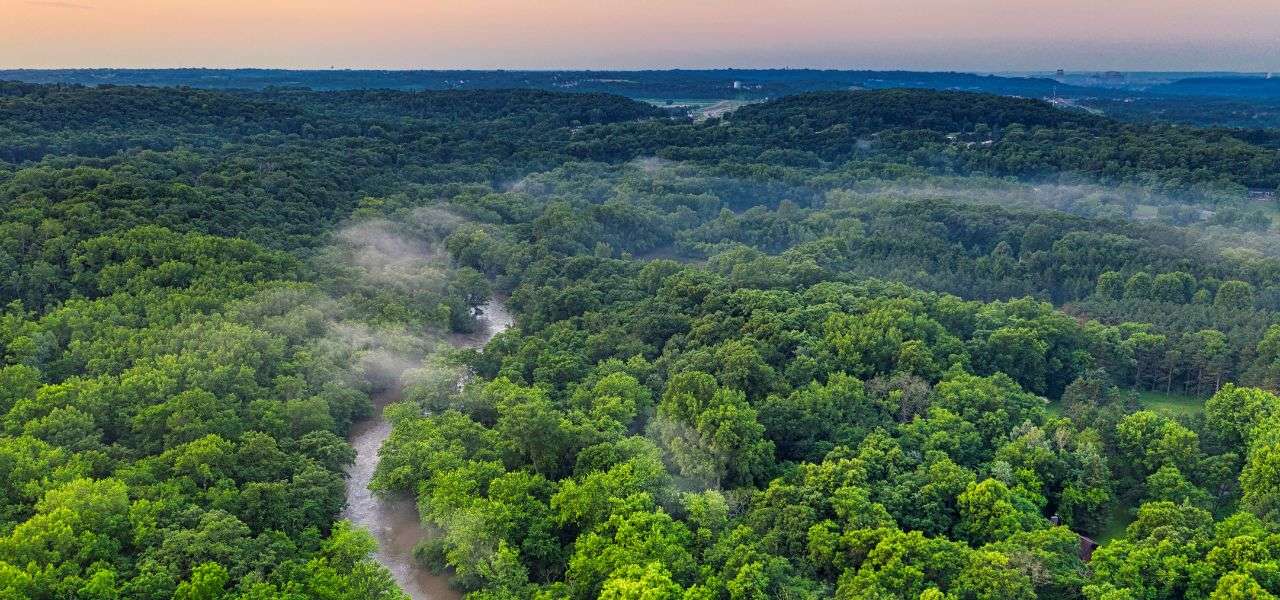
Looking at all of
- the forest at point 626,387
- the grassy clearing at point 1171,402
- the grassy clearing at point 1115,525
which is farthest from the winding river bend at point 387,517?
the grassy clearing at point 1171,402

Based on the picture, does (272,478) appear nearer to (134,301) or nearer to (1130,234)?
(134,301)

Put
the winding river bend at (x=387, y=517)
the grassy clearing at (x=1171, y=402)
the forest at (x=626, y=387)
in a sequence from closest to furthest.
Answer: the forest at (x=626, y=387), the winding river bend at (x=387, y=517), the grassy clearing at (x=1171, y=402)

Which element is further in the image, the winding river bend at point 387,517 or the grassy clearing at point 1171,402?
the grassy clearing at point 1171,402

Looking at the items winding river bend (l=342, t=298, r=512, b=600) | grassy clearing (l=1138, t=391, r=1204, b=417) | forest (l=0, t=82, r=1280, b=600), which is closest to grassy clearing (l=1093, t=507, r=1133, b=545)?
forest (l=0, t=82, r=1280, b=600)

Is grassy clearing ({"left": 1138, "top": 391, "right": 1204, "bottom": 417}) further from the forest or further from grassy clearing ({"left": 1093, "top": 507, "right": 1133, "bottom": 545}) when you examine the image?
grassy clearing ({"left": 1093, "top": 507, "right": 1133, "bottom": 545})

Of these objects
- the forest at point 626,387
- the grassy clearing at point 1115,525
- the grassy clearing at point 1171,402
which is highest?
the forest at point 626,387

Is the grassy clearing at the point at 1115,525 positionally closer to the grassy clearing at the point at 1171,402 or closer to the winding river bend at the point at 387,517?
the grassy clearing at the point at 1171,402

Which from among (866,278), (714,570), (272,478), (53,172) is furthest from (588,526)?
(53,172)
